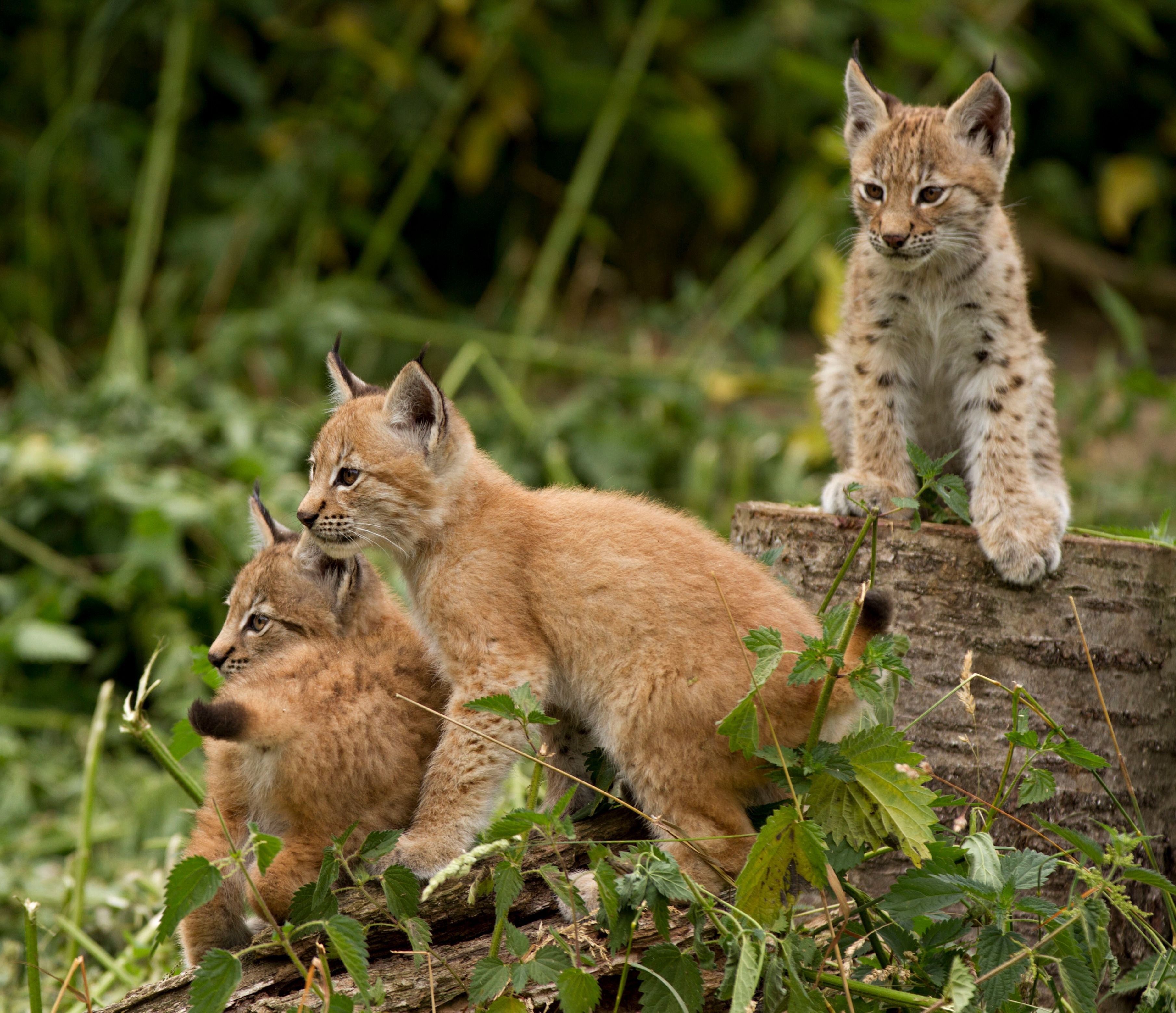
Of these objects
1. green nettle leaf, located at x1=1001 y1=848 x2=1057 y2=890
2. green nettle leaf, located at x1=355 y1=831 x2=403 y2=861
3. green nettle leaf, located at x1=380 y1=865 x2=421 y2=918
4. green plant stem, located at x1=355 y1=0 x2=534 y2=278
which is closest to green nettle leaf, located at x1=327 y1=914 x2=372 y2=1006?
green nettle leaf, located at x1=380 y1=865 x2=421 y2=918

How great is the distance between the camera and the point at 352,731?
3.56 meters

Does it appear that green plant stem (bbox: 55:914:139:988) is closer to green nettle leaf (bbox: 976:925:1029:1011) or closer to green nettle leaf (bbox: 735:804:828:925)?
green nettle leaf (bbox: 735:804:828:925)

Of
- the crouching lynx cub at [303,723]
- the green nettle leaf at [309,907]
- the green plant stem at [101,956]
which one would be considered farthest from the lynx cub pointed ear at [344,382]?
the green plant stem at [101,956]

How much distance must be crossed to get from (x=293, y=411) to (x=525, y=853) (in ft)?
20.1

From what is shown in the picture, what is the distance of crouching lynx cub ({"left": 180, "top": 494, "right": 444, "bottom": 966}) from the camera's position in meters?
3.46

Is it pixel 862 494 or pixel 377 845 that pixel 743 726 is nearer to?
pixel 377 845

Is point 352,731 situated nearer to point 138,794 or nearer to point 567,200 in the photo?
point 138,794

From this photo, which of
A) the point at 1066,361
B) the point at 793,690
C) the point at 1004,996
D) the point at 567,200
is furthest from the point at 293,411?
the point at 1066,361

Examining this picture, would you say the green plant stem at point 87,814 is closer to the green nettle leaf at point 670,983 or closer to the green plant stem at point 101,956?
the green plant stem at point 101,956

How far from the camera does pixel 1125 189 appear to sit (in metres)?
12.4

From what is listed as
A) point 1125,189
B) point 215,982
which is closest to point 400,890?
point 215,982

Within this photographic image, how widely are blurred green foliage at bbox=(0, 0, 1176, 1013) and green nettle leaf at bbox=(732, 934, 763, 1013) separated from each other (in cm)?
489

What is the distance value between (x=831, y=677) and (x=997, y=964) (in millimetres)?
762

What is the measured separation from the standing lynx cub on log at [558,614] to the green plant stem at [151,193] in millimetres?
6175
